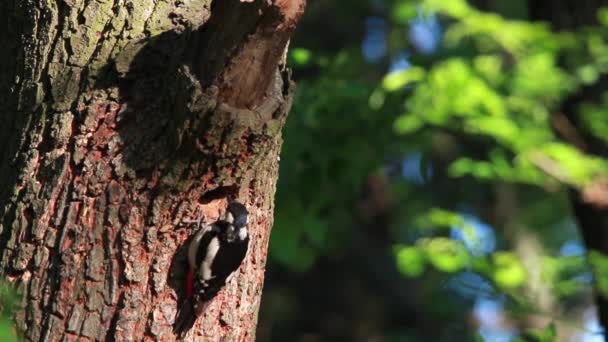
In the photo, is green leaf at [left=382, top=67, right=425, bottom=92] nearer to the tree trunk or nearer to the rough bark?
the rough bark

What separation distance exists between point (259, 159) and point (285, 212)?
8.75 feet

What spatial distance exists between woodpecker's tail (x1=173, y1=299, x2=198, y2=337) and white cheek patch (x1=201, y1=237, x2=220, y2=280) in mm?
A: 131

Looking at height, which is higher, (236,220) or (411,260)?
(411,260)

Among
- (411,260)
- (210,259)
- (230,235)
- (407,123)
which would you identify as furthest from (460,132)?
(210,259)

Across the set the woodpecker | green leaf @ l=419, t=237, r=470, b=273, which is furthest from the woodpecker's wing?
green leaf @ l=419, t=237, r=470, b=273

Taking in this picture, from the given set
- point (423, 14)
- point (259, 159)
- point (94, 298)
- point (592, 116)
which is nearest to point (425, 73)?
point (423, 14)

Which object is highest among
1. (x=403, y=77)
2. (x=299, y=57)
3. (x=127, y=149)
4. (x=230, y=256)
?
(x=403, y=77)

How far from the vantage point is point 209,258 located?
2.86 m

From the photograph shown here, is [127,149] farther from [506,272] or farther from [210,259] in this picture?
[506,272]

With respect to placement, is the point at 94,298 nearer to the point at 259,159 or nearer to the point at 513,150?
the point at 259,159

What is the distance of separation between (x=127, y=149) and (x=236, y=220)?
0.43m

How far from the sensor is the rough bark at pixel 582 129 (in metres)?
5.41

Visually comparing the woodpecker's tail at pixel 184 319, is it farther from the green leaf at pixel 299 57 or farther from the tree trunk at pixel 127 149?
the green leaf at pixel 299 57

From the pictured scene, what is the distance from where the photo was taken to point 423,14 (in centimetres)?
604
